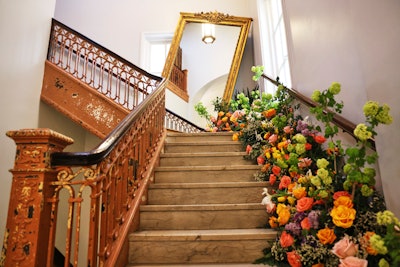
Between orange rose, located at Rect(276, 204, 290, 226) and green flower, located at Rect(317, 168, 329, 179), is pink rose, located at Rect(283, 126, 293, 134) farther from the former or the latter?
green flower, located at Rect(317, 168, 329, 179)

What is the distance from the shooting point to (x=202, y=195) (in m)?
2.15

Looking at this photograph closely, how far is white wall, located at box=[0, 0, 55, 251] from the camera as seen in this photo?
8.78ft

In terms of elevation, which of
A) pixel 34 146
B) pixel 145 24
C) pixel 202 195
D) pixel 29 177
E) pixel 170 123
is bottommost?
pixel 202 195

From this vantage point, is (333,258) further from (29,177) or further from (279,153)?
(29,177)

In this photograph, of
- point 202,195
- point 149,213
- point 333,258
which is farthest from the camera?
point 202,195

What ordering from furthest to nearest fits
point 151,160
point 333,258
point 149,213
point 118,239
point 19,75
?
point 19,75 → point 151,160 → point 149,213 → point 118,239 → point 333,258

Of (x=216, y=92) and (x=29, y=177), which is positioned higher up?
(x=216, y=92)

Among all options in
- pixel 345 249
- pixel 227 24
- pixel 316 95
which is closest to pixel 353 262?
pixel 345 249

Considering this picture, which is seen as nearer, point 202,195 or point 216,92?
point 202,195

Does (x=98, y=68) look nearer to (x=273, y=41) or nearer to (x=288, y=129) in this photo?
(x=273, y=41)

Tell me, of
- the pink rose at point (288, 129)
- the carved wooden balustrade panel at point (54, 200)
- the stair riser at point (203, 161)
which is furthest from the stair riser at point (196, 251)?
the stair riser at point (203, 161)

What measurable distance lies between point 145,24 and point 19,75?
3.31 m

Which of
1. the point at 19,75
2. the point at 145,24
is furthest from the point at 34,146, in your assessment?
the point at 145,24

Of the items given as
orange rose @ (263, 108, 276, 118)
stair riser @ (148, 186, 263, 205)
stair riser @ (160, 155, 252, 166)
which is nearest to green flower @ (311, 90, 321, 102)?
stair riser @ (148, 186, 263, 205)
